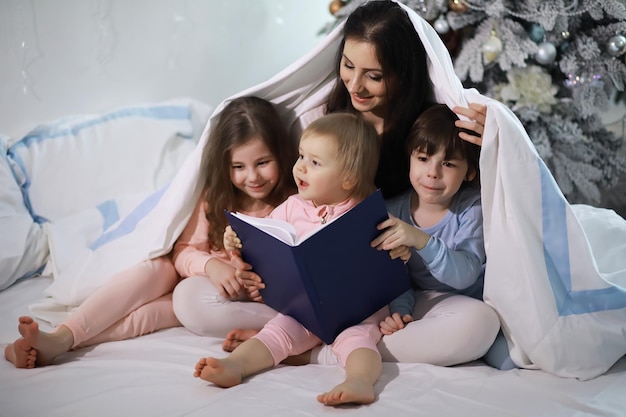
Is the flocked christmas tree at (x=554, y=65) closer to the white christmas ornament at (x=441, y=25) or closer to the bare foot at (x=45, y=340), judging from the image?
the white christmas ornament at (x=441, y=25)

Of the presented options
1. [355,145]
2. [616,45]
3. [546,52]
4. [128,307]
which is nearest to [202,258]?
[128,307]

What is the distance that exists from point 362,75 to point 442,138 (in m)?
0.22

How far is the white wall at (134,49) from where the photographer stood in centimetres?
204

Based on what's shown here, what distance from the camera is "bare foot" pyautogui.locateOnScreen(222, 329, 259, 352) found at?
4.33 ft

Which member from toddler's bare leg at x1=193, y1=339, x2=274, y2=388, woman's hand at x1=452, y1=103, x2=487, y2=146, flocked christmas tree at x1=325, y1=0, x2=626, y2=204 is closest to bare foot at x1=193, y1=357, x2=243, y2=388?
toddler's bare leg at x1=193, y1=339, x2=274, y2=388

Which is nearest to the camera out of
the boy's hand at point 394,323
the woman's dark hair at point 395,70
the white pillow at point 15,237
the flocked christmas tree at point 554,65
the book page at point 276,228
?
the book page at point 276,228

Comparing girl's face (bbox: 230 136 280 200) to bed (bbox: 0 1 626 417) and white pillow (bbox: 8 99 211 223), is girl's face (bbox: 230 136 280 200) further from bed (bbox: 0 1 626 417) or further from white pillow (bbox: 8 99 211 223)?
white pillow (bbox: 8 99 211 223)

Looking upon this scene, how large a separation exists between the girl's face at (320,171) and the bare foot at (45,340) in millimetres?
516

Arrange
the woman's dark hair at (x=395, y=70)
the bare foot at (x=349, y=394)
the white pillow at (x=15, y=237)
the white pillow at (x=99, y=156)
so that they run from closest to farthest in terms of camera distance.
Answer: the bare foot at (x=349, y=394) → the woman's dark hair at (x=395, y=70) → the white pillow at (x=15, y=237) → the white pillow at (x=99, y=156)

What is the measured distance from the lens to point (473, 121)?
1.26m

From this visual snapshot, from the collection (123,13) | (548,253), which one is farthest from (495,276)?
(123,13)

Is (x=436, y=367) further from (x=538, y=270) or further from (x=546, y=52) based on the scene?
(x=546, y=52)

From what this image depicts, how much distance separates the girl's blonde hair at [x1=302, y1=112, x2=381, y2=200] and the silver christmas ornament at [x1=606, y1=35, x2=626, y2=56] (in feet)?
3.42

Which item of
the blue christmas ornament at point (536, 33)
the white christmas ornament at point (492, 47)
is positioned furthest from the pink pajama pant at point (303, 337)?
the blue christmas ornament at point (536, 33)
